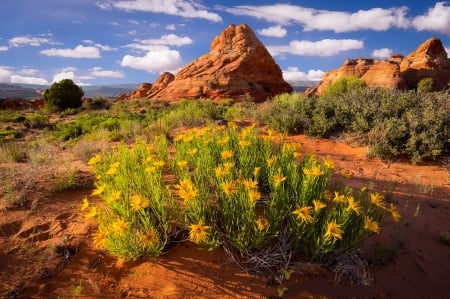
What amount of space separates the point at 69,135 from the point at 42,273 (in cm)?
970

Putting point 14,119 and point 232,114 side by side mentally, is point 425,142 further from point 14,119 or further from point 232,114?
point 14,119

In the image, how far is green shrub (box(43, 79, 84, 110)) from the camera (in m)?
30.8

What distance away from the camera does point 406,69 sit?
4541cm

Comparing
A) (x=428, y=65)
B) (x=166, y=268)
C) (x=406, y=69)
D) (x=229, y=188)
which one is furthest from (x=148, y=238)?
(x=428, y=65)

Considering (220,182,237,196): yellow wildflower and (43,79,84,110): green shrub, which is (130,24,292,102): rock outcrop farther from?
(220,182,237,196): yellow wildflower

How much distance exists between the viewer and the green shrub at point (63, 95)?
3083cm

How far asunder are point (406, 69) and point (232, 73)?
26.6 metres

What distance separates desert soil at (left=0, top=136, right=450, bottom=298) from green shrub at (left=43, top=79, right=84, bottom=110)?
30.3 meters

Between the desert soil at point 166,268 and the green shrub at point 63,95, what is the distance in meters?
30.3

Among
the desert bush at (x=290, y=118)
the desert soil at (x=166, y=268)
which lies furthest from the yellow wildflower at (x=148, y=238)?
the desert bush at (x=290, y=118)

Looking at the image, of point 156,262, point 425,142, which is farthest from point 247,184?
point 425,142

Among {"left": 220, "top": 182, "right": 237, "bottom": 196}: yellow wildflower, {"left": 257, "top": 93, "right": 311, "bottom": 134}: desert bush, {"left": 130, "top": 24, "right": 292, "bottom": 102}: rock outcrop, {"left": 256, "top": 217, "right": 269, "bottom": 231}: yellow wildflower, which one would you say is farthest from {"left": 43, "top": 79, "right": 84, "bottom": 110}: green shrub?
{"left": 256, "top": 217, "right": 269, "bottom": 231}: yellow wildflower

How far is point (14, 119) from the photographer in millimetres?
19562

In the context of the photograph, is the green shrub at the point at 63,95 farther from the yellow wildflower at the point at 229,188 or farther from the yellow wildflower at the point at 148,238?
the yellow wildflower at the point at 229,188
